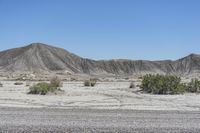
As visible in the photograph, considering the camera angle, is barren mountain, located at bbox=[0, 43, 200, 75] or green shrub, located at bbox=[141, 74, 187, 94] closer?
green shrub, located at bbox=[141, 74, 187, 94]

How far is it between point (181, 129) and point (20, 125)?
209 inches

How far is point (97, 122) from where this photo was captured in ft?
50.0

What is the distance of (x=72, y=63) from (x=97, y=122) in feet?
419

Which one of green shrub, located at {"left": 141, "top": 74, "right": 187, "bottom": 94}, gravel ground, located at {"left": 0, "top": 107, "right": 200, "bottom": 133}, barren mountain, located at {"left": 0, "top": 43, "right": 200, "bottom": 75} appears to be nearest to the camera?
gravel ground, located at {"left": 0, "top": 107, "right": 200, "bottom": 133}

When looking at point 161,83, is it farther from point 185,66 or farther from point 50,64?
point 185,66

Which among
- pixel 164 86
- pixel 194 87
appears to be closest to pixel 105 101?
pixel 164 86

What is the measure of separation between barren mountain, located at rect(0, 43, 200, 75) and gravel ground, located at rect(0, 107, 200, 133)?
11239 cm

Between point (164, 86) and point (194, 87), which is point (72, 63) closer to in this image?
point (194, 87)

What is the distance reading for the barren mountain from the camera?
438 feet

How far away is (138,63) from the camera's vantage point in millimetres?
153625

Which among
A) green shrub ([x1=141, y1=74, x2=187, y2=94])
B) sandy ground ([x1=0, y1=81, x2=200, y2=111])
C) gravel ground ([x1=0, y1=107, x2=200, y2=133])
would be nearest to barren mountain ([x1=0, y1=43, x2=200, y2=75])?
green shrub ([x1=141, y1=74, x2=187, y2=94])

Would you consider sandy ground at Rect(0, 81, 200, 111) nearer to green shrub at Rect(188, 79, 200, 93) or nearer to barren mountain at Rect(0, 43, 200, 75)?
green shrub at Rect(188, 79, 200, 93)

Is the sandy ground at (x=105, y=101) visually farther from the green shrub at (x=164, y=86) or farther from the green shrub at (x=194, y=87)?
the green shrub at (x=194, y=87)

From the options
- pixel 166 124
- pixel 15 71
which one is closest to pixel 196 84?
pixel 166 124
